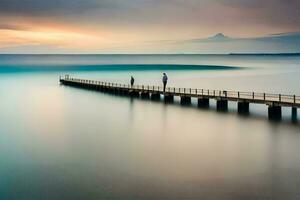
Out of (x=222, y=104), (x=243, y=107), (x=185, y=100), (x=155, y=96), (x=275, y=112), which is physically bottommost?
(x=275, y=112)

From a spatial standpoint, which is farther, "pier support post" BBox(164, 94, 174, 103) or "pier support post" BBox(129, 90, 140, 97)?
"pier support post" BBox(129, 90, 140, 97)

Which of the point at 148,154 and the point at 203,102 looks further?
the point at 203,102

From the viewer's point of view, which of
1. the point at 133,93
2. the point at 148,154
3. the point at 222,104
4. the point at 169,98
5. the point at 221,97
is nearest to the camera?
the point at 148,154

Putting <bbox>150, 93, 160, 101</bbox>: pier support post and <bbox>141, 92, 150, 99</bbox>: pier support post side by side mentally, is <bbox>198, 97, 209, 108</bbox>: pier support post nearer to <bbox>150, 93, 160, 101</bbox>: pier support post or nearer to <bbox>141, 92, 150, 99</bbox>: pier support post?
<bbox>150, 93, 160, 101</bbox>: pier support post

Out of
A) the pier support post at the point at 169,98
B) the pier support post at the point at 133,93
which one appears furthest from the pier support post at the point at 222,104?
the pier support post at the point at 133,93

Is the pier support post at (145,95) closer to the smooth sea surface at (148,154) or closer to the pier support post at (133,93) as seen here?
the pier support post at (133,93)

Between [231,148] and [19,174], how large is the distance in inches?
406

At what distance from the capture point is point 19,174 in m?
18.7

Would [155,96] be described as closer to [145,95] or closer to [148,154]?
[145,95]

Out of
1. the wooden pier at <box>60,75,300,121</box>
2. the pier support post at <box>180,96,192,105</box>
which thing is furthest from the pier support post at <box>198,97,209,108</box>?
the pier support post at <box>180,96,192,105</box>

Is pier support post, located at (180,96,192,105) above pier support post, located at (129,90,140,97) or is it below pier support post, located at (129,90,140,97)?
below

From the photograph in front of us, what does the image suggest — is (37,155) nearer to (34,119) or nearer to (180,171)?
(180,171)

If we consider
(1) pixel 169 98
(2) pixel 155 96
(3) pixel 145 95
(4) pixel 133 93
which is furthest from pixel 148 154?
(4) pixel 133 93

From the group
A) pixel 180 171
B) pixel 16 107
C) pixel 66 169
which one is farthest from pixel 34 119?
pixel 180 171
